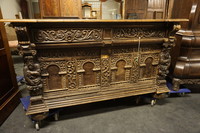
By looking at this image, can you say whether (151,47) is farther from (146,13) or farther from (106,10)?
(106,10)

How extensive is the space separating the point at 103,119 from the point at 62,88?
2.25 feet

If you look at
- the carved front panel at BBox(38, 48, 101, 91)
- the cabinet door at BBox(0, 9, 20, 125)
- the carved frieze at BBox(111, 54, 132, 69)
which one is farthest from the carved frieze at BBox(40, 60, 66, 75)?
the cabinet door at BBox(0, 9, 20, 125)

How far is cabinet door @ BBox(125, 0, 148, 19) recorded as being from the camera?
4402 mm

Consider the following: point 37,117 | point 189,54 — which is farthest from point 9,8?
point 189,54

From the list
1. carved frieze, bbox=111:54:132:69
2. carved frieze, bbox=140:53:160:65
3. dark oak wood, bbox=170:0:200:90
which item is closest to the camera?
carved frieze, bbox=111:54:132:69

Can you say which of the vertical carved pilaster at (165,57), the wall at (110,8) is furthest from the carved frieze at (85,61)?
the wall at (110,8)

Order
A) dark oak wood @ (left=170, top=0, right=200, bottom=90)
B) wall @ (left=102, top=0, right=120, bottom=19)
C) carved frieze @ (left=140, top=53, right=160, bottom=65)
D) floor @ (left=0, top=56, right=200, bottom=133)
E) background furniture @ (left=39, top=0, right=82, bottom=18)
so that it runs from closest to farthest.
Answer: floor @ (left=0, top=56, right=200, bottom=133) < carved frieze @ (left=140, top=53, right=160, bottom=65) < dark oak wood @ (left=170, top=0, right=200, bottom=90) < background furniture @ (left=39, top=0, right=82, bottom=18) < wall @ (left=102, top=0, right=120, bottom=19)

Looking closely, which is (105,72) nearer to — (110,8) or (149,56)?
(149,56)

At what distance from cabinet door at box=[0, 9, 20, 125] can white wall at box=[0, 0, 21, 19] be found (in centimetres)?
363

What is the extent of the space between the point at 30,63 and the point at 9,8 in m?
5.09

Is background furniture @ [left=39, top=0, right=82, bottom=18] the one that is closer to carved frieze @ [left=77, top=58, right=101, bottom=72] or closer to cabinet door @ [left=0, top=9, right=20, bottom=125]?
cabinet door @ [left=0, top=9, right=20, bottom=125]

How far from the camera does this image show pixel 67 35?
4.29 ft

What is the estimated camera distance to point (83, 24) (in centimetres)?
133

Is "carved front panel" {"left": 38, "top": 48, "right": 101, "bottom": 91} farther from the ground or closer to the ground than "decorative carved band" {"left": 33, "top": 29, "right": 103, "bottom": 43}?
closer to the ground
